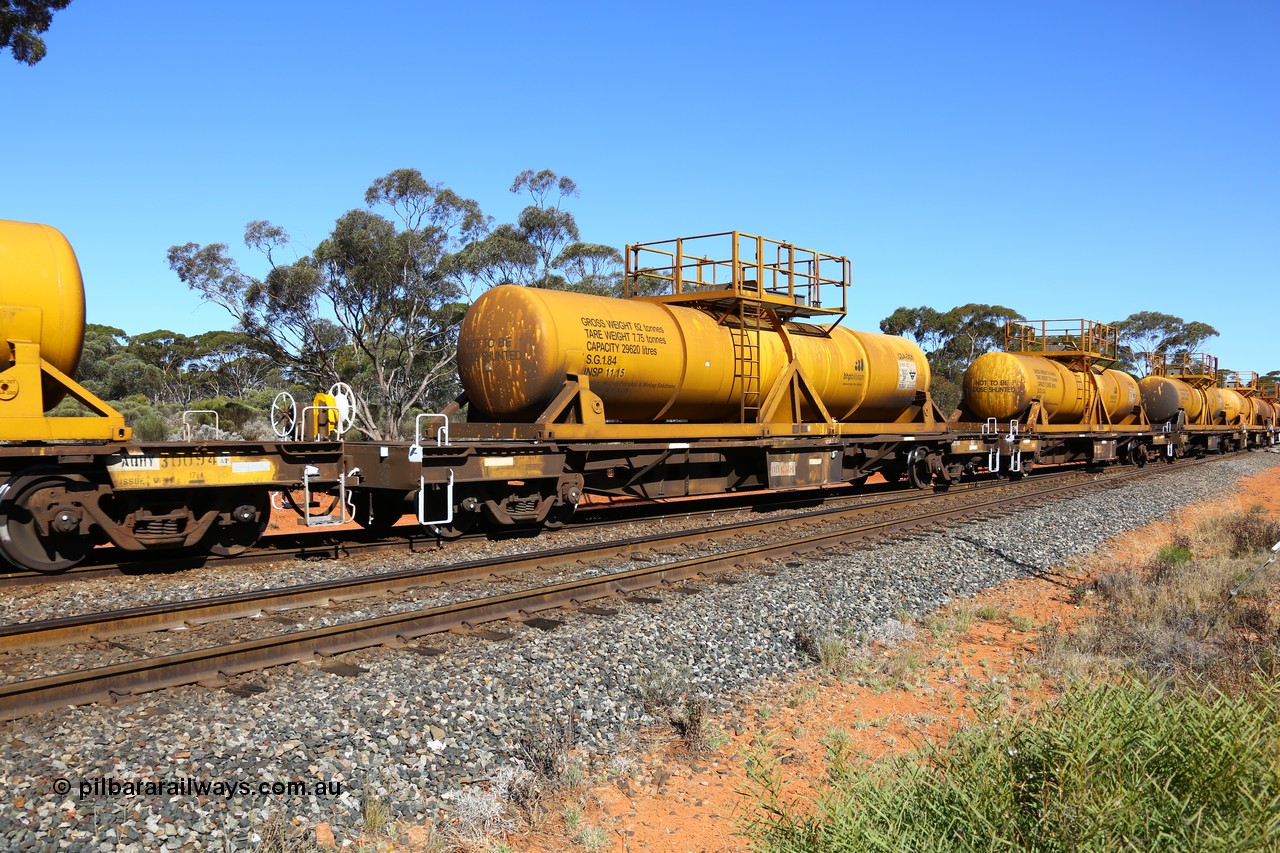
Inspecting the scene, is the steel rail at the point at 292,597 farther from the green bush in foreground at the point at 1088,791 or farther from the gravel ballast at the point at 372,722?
the green bush in foreground at the point at 1088,791

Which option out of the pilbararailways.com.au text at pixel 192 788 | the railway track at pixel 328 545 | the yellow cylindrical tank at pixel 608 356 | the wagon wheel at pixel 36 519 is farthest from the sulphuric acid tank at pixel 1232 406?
the pilbararailways.com.au text at pixel 192 788

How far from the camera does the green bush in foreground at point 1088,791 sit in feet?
A: 9.66

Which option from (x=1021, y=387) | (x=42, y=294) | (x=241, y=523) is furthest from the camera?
(x=1021, y=387)

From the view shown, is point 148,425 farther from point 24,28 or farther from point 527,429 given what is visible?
point 527,429

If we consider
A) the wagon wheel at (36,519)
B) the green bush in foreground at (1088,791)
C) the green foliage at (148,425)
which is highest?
the green foliage at (148,425)

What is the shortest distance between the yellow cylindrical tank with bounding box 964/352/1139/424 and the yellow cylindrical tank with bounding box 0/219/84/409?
21.3m

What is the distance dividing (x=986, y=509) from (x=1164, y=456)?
2483 centimetres

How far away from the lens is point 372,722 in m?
5.07

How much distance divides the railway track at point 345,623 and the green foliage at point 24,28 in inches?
805

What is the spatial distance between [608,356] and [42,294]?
21.8 feet

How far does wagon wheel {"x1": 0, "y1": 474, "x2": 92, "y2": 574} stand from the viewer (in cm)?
798

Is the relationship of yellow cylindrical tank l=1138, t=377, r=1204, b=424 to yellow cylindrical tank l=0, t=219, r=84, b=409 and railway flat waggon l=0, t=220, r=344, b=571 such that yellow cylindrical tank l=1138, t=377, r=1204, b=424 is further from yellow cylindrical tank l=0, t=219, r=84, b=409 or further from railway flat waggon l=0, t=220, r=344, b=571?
yellow cylindrical tank l=0, t=219, r=84, b=409

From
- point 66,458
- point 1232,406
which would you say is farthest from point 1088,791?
point 1232,406

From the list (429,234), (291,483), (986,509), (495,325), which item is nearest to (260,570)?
(291,483)
